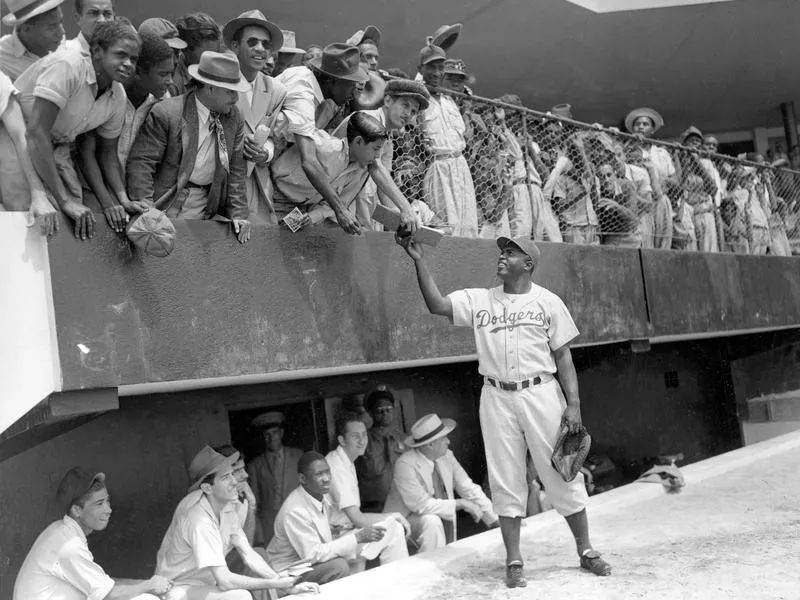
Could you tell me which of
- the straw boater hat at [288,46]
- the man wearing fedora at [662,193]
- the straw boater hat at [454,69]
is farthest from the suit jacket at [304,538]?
the man wearing fedora at [662,193]

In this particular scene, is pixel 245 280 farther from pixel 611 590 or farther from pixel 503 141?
pixel 503 141

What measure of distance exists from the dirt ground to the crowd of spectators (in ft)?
6.52

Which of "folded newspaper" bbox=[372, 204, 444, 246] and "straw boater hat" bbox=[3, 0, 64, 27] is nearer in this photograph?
"straw boater hat" bbox=[3, 0, 64, 27]

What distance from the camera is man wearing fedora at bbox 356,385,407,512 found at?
8.02 m

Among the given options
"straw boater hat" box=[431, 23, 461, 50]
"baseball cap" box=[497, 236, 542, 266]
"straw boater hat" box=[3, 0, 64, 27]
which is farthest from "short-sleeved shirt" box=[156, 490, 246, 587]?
"straw boater hat" box=[431, 23, 461, 50]

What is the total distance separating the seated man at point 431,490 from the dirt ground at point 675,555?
84cm

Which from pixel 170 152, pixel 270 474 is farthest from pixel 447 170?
pixel 270 474

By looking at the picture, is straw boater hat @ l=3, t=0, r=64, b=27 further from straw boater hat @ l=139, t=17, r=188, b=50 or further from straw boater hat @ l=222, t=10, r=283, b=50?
straw boater hat @ l=222, t=10, r=283, b=50

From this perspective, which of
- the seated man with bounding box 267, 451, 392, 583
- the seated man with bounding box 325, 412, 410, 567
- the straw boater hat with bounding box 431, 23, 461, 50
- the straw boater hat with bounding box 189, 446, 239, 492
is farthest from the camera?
the straw boater hat with bounding box 431, 23, 461, 50

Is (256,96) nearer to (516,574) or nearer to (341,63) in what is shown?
(341,63)

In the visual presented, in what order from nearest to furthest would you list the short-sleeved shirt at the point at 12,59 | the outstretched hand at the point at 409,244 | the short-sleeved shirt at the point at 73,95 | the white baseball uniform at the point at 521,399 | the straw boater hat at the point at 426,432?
the short-sleeved shirt at the point at 73,95
the short-sleeved shirt at the point at 12,59
the white baseball uniform at the point at 521,399
the outstretched hand at the point at 409,244
the straw boater hat at the point at 426,432

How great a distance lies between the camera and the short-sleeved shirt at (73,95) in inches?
169

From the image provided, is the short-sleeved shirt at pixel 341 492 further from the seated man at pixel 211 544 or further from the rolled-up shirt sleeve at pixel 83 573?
the rolled-up shirt sleeve at pixel 83 573

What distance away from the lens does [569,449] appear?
4996 millimetres
